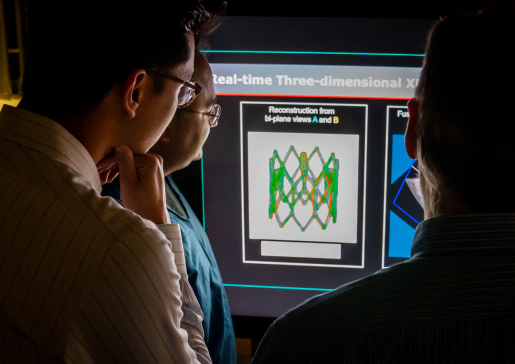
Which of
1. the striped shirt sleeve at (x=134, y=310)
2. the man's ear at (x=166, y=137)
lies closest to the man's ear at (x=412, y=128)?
the striped shirt sleeve at (x=134, y=310)

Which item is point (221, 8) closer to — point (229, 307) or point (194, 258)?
point (194, 258)

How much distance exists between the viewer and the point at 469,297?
60 cm

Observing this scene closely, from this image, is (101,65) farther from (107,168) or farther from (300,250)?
(300,250)

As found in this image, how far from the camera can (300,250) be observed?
4.82ft

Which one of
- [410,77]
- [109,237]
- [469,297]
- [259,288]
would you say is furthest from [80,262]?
[410,77]

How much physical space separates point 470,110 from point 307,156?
0.78m

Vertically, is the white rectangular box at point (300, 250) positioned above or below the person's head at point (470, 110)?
below

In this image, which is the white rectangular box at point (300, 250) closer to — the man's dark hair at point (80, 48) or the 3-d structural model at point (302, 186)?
the 3-d structural model at point (302, 186)

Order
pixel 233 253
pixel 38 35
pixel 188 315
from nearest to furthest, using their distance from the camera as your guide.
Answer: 1. pixel 38 35
2. pixel 188 315
3. pixel 233 253

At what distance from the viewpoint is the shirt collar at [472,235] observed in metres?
0.63

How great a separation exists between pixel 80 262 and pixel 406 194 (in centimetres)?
94

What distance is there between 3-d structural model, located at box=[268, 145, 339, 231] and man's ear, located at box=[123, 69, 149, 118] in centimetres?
53

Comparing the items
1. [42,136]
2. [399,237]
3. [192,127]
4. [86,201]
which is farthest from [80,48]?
[399,237]

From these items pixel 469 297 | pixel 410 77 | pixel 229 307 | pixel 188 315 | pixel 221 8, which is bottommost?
pixel 229 307
